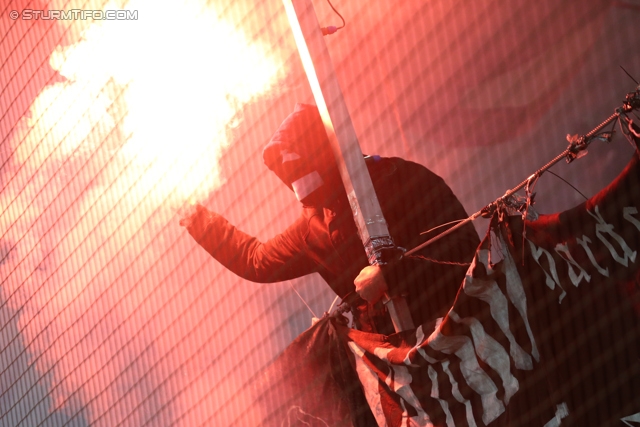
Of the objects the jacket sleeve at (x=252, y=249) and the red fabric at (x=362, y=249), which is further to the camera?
the jacket sleeve at (x=252, y=249)

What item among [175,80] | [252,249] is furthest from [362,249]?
[175,80]

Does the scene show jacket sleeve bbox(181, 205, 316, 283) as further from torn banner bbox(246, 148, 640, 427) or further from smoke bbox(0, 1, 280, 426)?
torn banner bbox(246, 148, 640, 427)

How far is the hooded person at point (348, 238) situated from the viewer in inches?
81.1

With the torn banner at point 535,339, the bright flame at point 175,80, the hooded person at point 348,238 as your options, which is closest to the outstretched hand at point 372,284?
the hooded person at point 348,238

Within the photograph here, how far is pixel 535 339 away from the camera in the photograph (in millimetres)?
1701

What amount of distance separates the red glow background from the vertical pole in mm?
170

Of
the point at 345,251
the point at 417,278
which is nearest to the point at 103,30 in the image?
the point at 345,251

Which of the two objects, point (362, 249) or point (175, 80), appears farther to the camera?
point (175, 80)

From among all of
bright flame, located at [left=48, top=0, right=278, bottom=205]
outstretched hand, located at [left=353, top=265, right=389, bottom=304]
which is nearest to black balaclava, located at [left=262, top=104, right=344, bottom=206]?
bright flame, located at [left=48, top=0, right=278, bottom=205]

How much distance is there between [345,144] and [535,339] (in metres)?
0.73

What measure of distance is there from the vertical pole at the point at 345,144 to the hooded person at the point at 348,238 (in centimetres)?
6

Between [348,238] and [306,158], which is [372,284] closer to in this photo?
[348,238]

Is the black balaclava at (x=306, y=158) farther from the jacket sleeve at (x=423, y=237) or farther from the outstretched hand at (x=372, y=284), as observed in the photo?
the outstretched hand at (x=372, y=284)

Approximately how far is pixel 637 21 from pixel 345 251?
961mm
